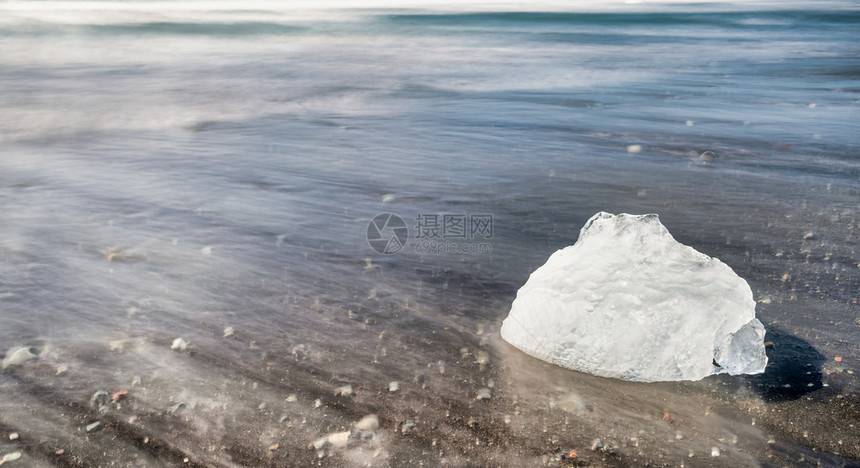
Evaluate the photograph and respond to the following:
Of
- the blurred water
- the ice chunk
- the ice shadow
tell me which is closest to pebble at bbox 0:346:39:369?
the blurred water

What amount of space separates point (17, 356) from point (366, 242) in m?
1.64

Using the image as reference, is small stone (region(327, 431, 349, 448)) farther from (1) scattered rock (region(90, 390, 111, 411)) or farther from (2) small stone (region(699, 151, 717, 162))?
(2) small stone (region(699, 151, 717, 162))

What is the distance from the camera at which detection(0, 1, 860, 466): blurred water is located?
196 centimetres

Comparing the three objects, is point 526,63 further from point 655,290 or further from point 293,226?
point 655,290

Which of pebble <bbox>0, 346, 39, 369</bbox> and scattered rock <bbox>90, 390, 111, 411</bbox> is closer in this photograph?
scattered rock <bbox>90, 390, 111, 411</bbox>

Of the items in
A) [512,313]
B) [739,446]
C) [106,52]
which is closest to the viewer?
[739,446]

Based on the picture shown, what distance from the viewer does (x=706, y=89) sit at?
26.9ft

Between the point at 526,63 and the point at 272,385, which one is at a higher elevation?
the point at 526,63

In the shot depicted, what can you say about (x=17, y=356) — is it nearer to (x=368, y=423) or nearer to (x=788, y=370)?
(x=368, y=423)

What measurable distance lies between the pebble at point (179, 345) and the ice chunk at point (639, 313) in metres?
1.23

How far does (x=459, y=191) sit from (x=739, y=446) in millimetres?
2600

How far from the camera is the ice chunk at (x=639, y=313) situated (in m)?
2.09

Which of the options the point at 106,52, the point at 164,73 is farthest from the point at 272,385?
the point at 106,52

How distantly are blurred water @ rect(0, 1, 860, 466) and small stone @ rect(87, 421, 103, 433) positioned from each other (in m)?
0.04
